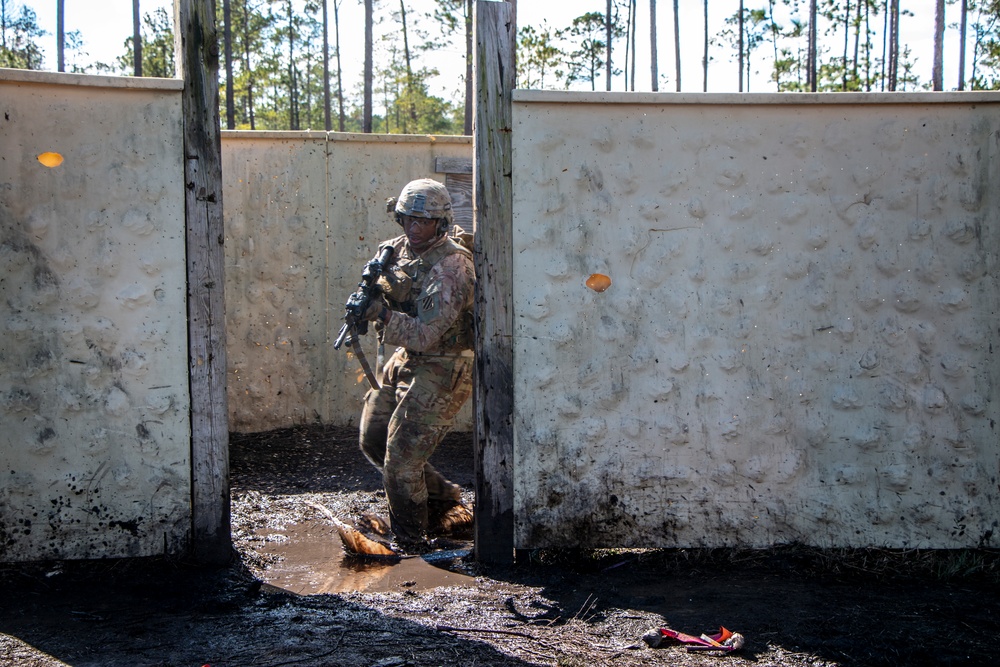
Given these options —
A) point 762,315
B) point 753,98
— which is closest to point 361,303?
point 762,315

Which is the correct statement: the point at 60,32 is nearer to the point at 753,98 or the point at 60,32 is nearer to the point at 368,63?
the point at 368,63

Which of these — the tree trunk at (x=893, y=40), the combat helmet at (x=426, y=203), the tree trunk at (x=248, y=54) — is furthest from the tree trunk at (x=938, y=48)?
the tree trunk at (x=248, y=54)

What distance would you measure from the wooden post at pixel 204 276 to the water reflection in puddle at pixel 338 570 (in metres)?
0.39

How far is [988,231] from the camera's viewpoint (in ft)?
13.2

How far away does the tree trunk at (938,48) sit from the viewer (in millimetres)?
17328

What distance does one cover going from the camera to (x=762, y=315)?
13.4ft

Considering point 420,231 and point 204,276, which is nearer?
point 204,276

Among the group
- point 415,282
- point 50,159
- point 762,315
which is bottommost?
point 762,315

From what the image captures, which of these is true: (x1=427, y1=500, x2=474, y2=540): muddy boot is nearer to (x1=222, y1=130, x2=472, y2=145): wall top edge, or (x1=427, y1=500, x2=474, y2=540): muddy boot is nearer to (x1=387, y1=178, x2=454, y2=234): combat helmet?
(x1=387, y1=178, x2=454, y2=234): combat helmet

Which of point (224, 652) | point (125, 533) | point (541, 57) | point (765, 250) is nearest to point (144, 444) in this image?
point (125, 533)

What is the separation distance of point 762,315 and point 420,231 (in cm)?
193

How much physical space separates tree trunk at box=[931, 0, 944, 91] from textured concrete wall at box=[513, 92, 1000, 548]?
1559 centimetres

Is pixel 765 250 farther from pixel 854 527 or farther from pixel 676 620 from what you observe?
pixel 676 620

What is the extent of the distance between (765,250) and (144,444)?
10.4 feet
